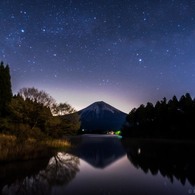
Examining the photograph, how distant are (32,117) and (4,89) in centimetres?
945

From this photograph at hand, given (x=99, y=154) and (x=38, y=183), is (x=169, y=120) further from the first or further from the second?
(x=38, y=183)

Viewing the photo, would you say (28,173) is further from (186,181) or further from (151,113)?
(151,113)

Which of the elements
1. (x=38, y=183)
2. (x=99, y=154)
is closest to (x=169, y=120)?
(x=99, y=154)

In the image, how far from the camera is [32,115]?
40.7 m

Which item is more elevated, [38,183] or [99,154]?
[99,154]

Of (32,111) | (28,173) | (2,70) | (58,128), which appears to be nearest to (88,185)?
(28,173)


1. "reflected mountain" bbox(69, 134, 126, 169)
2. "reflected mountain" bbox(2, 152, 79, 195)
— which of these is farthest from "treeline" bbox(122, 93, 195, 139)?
"reflected mountain" bbox(2, 152, 79, 195)

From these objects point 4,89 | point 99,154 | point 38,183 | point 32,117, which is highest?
point 4,89

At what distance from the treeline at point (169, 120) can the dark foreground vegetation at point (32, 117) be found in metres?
48.1

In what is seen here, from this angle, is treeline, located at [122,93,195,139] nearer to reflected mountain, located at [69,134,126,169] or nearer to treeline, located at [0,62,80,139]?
reflected mountain, located at [69,134,126,169]

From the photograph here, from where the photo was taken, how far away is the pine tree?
147 feet

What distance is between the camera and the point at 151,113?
112 metres

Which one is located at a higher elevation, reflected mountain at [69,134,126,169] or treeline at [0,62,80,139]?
treeline at [0,62,80,139]

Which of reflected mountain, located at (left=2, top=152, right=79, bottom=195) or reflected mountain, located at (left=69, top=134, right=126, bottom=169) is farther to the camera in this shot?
reflected mountain, located at (left=69, top=134, right=126, bottom=169)
